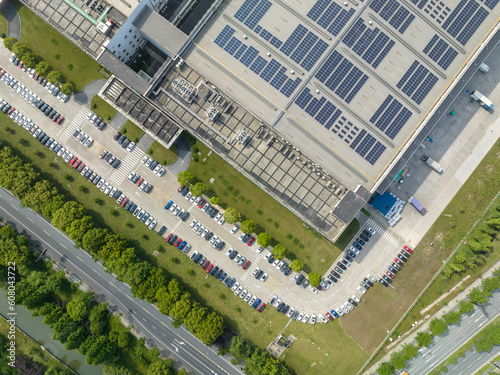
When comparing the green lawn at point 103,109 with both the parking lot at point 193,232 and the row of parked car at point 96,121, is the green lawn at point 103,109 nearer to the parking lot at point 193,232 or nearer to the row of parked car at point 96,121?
the row of parked car at point 96,121

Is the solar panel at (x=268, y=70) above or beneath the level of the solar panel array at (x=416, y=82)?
beneath

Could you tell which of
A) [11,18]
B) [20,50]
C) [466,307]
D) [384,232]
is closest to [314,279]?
[384,232]

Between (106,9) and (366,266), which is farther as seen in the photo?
(366,266)

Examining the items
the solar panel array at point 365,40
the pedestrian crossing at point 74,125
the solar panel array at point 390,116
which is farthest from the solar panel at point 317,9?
the pedestrian crossing at point 74,125

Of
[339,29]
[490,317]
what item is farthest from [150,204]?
[490,317]

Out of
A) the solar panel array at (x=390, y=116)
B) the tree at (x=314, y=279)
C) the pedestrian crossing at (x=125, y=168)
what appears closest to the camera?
the solar panel array at (x=390, y=116)

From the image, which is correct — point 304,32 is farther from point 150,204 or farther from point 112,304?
point 112,304

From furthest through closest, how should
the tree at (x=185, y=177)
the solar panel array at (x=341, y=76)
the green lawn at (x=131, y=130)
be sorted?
the green lawn at (x=131, y=130) → the tree at (x=185, y=177) → the solar panel array at (x=341, y=76)
